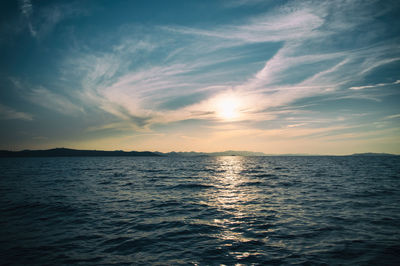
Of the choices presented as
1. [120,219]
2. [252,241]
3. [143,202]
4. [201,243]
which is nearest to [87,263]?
[201,243]

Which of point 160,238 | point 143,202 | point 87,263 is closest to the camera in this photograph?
point 87,263

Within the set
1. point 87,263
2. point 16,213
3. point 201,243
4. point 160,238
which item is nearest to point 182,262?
point 201,243

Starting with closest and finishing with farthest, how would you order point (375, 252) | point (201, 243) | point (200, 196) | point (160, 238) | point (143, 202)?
point (375, 252) < point (201, 243) < point (160, 238) < point (143, 202) < point (200, 196)

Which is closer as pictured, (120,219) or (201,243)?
(201,243)

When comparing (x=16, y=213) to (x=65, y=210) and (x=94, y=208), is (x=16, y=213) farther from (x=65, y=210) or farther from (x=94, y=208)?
(x=94, y=208)

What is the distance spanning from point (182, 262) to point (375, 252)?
8.00 metres

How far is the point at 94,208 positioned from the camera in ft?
51.3

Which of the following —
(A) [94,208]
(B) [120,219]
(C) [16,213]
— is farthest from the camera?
(A) [94,208]

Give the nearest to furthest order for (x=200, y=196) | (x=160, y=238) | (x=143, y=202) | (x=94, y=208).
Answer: (x=160, y=238) < (x=94, y=208) < (x=143, y=202) < (x=200, y=196)

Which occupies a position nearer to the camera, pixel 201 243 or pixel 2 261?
pixel 2 261

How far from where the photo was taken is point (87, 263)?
24.6 ft

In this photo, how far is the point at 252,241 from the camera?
30.5 ft

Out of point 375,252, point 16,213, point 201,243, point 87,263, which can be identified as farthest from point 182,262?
point 16,213

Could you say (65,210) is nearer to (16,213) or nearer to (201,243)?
(16,213)
